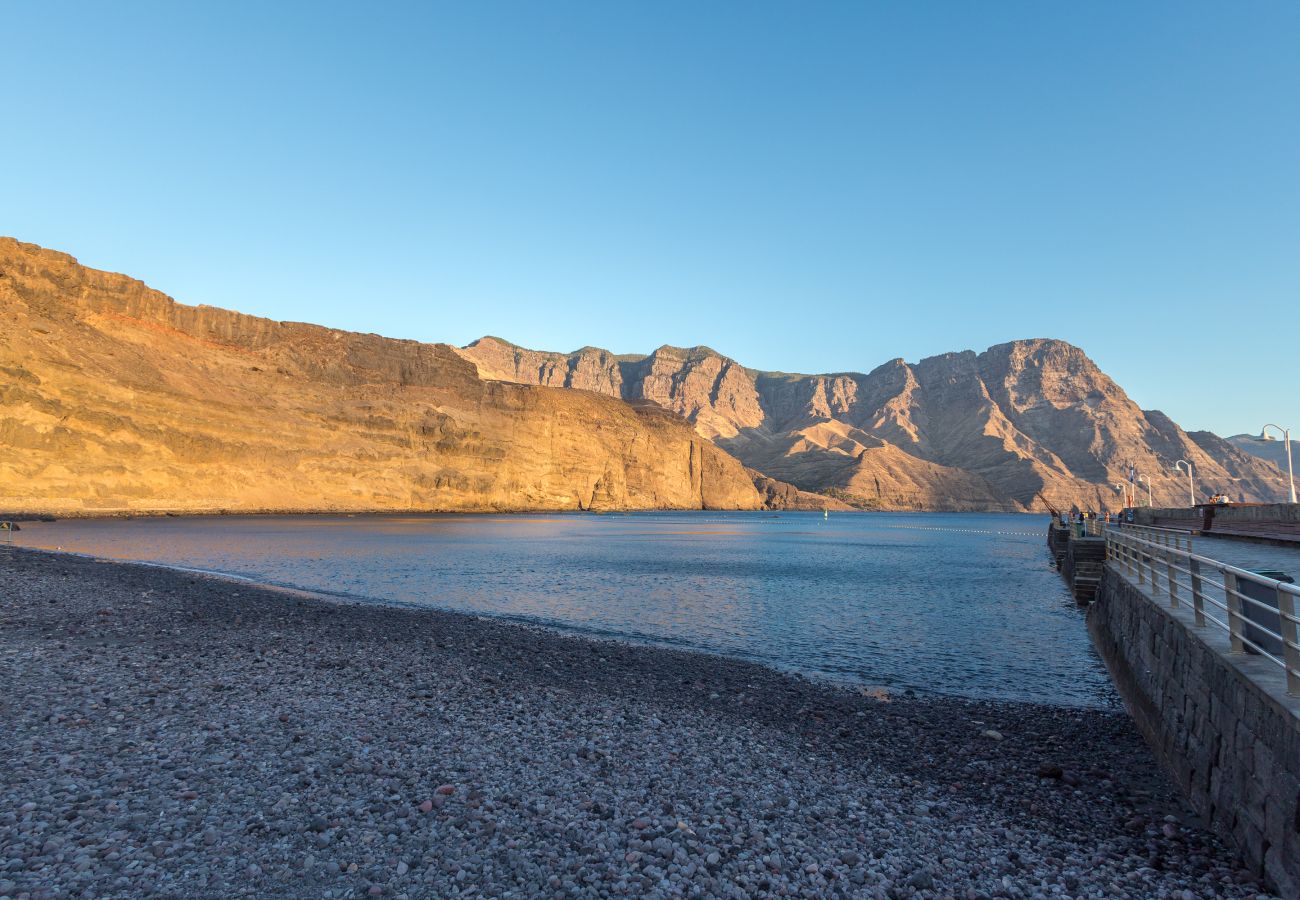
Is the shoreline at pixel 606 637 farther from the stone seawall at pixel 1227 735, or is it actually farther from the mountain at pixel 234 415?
the mountain at pixel 234 415

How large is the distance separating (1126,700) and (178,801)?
55.7 ft

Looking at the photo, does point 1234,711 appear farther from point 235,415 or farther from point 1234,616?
point 235,415

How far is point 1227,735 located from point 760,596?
25.9 meters

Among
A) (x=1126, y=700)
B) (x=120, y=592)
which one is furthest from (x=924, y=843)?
(x=120, y=592)

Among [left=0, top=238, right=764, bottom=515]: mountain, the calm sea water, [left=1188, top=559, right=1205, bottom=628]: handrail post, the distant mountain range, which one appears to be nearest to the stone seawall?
[left=1188, top=559, right=1205, bottom=628]: handrail post

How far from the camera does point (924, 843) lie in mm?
7258

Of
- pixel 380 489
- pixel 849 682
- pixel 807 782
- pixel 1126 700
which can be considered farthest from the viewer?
pixel 380 489

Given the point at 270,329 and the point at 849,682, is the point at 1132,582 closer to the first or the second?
the point at 849,682

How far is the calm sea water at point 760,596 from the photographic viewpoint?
728 inches

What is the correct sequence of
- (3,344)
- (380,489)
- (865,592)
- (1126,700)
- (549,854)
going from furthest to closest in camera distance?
(380,489)
(3,344)
(865,592)
(1126,700)
(549,854)

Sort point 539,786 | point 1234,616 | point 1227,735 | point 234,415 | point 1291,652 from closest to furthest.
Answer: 1. point 1291,652
2. point 1227,735
3. point 1234,616
4. point 539,786
5. point 234,415

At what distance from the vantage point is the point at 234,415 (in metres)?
118

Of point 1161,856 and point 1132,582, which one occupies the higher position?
point 1132,582

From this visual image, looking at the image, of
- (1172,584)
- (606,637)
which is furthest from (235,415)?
(1172,584)
